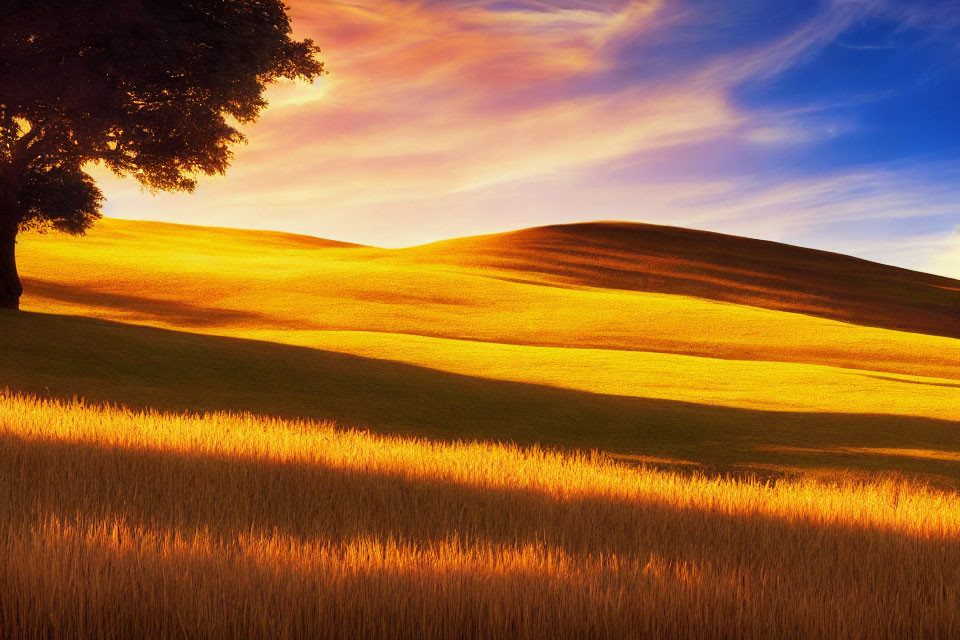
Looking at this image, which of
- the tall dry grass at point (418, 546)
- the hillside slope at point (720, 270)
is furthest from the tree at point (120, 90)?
the hillside slope at point (720, 270)

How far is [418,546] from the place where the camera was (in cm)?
664

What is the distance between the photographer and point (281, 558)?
17.7ft

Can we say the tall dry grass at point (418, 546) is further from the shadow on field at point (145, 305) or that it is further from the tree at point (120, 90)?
the shadow on field at point (145, 305)

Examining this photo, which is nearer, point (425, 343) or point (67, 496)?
point (67, 496)

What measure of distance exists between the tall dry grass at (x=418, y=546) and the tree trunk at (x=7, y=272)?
20.6 metres

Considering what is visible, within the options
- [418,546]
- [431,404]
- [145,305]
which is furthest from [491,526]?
[145,305]

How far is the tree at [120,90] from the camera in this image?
25.6 meters

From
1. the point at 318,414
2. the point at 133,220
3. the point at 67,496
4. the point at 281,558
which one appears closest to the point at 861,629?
the point at 281,558

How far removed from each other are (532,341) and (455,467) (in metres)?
35.5

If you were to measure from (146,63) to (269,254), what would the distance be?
57.2m

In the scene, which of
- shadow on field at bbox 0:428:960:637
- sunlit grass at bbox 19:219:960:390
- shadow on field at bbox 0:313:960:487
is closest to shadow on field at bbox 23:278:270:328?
sunlit grass at bbox 19:219:960:390

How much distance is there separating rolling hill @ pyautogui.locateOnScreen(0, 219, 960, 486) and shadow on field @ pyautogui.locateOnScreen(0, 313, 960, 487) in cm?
11

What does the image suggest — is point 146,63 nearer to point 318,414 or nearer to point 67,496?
point 318,414

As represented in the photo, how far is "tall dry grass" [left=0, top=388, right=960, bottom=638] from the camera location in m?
4.61
